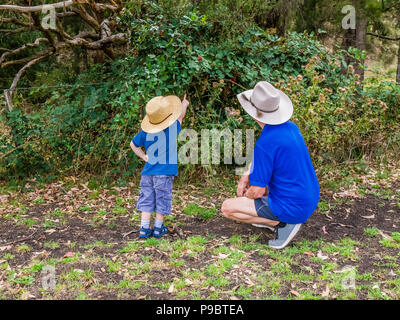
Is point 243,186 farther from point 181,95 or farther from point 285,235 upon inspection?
Answer: point 181,95

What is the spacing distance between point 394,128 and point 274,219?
12.1 feet

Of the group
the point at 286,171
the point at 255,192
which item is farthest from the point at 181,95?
the point at 286,171

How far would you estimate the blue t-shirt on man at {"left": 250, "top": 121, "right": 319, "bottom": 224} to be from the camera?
3.52m

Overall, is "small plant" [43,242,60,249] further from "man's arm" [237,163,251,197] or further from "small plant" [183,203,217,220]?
"man's arm" [237,163,251,197]

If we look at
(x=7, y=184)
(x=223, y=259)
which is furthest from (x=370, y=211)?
(x=7, y=184)

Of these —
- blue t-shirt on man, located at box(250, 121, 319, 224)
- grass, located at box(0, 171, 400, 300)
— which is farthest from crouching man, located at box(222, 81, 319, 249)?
grass, located at box(0, 171, 400, 300)

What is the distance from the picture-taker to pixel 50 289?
315cm

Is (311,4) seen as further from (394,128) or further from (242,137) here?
(242,137)

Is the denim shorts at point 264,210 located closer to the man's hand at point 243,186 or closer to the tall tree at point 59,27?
the man's hand at point 243,186

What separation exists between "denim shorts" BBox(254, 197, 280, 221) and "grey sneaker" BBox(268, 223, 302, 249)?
5.3 inches

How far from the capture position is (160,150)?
12.4 ft

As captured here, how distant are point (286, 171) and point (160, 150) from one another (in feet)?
3.83

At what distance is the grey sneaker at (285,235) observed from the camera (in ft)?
12.4

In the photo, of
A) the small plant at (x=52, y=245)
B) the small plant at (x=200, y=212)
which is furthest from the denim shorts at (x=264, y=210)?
the small plant at (x=52, y=245)
